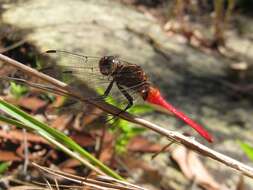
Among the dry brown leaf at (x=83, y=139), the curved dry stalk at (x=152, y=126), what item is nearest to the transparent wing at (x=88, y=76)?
the curved dry stalk at (x=152, y=126)

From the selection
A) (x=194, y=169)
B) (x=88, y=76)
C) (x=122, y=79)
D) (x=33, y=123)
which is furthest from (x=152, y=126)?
(x=194, y=169)

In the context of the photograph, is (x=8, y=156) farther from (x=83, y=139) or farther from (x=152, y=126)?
(x=152, y=126)

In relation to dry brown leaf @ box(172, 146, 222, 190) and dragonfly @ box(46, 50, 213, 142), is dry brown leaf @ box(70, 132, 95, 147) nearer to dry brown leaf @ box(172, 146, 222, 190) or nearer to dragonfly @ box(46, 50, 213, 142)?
dry brown leaf @ box(172, 146, 222, 190)

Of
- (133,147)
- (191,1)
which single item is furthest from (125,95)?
(191,1)

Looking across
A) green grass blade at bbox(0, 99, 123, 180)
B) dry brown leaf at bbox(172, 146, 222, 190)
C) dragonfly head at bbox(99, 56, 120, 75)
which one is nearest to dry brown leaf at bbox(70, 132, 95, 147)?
dry brown leaf at bbox(172, 146, 222, 190)

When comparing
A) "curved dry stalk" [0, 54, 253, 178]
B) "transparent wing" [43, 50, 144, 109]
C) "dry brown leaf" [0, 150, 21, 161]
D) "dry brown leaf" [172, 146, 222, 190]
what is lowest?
"dry brown leaf" [172, 146, 222, 190]

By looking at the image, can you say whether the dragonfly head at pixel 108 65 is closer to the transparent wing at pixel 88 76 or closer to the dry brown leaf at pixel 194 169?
the transparent wing at pixel 88 76

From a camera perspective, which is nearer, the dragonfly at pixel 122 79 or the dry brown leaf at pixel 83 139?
the dragonfly at pixel 122 79

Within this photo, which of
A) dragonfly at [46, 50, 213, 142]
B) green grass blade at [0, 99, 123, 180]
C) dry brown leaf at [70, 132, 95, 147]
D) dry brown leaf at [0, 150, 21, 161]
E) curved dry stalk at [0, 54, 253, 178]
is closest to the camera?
curved dry stalk at [0, 54, 253, 178]
